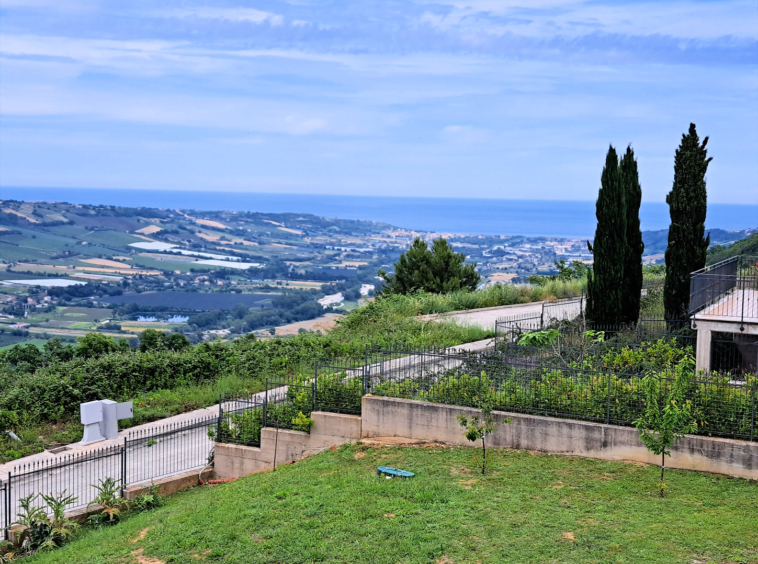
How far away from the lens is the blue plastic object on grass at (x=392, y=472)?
38.2 feet

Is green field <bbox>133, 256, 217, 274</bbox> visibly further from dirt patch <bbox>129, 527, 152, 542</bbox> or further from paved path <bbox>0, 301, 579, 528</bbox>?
dirt patch <bbox>129, 527, 152, 542</bbox>

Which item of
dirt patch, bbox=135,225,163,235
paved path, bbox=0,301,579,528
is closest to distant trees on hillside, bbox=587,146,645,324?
paved path, bbox=0,301,579,528

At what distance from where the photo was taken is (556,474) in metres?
11.4

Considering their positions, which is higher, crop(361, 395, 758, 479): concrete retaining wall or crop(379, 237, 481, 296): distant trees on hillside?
crop(379, 237, 481, 296): distant trees on hillside

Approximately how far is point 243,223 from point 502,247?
2481 inches

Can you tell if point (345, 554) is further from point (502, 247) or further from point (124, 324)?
point (502, 247)

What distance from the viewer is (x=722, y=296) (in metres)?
18.5

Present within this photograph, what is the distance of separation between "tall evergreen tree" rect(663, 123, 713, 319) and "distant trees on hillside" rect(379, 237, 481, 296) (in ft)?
48.1

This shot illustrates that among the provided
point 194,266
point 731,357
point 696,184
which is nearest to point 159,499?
point 731,357

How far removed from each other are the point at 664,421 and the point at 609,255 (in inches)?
470

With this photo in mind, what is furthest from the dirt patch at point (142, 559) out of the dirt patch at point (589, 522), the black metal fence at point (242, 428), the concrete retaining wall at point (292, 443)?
the dirt patch at point (589, 522)

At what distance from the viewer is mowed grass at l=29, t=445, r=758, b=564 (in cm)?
887

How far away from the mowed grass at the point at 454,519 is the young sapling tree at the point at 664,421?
2.19 feet

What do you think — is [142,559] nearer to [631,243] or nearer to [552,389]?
[552,389]
